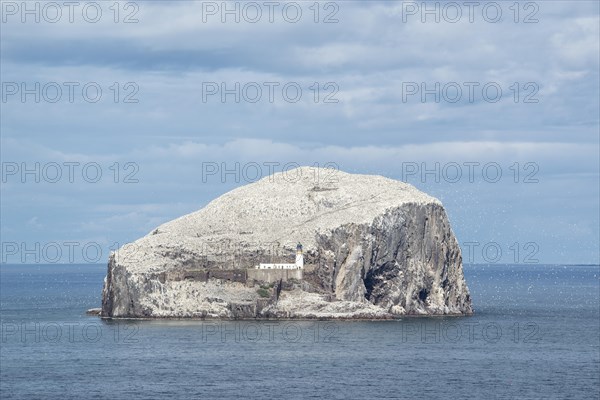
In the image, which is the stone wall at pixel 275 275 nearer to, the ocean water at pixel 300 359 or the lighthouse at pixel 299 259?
the lighthouse at pixel 299 259

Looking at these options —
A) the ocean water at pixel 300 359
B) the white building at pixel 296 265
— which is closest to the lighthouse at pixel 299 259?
the white building at pixel 296 265

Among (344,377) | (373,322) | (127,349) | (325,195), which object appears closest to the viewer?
(344,377)

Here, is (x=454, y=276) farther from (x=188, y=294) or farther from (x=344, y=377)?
(x=344, y=377)

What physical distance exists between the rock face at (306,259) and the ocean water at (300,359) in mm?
4529

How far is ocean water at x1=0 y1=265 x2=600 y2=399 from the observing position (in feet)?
327

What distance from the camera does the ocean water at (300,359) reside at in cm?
9956

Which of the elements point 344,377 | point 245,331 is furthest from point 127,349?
point 344,377

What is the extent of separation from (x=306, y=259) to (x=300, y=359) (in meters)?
41.6

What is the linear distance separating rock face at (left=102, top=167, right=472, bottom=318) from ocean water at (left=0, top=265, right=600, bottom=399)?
4.53 meters

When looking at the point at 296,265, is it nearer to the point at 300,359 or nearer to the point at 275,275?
the point at 275,275

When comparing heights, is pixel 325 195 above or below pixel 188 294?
above

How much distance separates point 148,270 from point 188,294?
18.5 ft

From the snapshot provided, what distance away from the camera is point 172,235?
168 meters

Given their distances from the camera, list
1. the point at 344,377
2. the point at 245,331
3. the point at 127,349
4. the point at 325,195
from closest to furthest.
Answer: the point at 344,377, the point at 127,349, the point at 245,331, the point at 325,195
